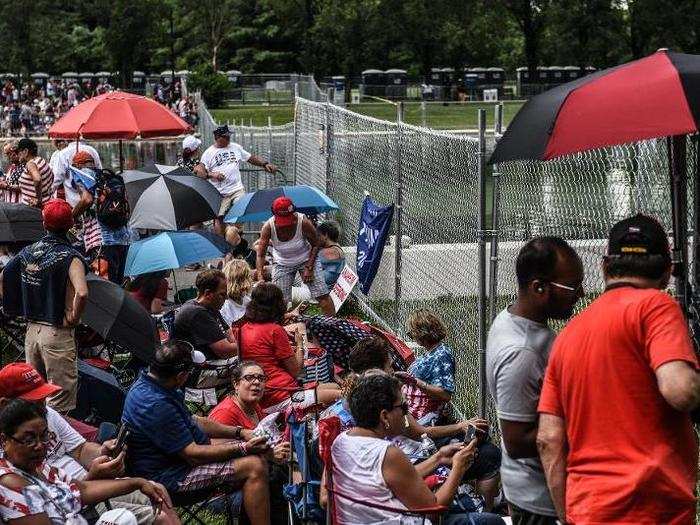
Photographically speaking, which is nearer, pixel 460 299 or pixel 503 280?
pixel 503 280

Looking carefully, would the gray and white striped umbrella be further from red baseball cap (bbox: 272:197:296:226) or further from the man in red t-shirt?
the man in red t-shirt

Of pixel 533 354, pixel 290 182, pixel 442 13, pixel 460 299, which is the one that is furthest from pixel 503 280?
pixel 442 13

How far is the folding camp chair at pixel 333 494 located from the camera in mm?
5457

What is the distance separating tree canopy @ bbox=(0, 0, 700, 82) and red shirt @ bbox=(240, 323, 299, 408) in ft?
188

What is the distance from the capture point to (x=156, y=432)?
659 cm

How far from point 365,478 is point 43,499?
1369 mm

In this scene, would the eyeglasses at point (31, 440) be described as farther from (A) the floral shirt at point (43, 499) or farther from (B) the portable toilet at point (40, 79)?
(B) the portable toilet at point (40, 79)

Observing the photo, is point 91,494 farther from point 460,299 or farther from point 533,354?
point 460,299

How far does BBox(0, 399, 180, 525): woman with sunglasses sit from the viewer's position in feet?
17.8

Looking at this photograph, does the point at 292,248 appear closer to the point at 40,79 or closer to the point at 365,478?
the point at 365,478

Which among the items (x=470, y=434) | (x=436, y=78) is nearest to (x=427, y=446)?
(x=470, y=434)

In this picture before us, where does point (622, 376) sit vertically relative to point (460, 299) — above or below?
above

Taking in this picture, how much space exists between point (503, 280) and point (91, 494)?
145 inches

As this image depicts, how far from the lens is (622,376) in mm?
4008
